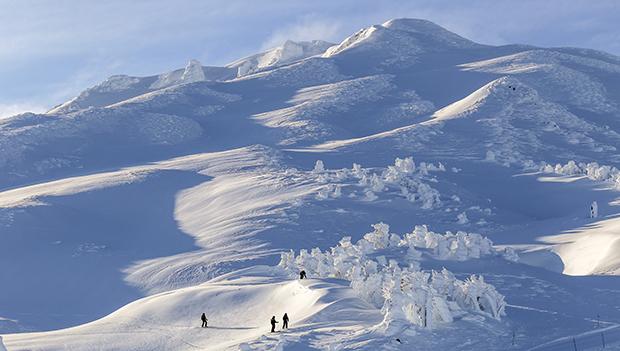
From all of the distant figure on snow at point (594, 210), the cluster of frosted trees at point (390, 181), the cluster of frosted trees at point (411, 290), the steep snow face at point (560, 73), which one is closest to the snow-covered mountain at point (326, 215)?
the cluster of frosted trees at point (411, 290)

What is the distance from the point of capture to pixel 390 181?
289 feet

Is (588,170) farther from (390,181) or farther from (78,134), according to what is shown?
(78,134)

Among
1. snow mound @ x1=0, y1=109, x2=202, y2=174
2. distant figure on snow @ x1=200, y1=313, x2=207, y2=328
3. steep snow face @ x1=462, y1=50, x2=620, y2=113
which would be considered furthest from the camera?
steep snow face @ x1=462, y1=50, x2=620, y2=113

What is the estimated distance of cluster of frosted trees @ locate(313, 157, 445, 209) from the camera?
8262 cm

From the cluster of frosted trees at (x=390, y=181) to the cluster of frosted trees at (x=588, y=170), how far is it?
13757 millimetres

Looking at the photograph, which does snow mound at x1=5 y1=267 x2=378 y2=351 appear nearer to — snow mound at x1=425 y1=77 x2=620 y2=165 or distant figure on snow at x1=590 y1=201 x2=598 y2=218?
distant figure on snow at x1=590 y1=201 x2=598 y2=218

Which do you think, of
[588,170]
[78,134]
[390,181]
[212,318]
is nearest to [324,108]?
[78,134]

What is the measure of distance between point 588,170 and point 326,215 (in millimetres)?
36607

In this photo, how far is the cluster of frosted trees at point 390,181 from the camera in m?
82.6

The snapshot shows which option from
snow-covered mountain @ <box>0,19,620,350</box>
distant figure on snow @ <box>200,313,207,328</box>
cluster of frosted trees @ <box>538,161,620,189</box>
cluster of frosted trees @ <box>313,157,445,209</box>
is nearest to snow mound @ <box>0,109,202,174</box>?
→ snow-covered mountain @ <box>0,19,620,350</box>

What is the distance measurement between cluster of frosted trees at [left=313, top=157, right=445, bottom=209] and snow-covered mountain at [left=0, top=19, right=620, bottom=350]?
1.14ft

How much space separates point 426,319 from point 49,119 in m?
136

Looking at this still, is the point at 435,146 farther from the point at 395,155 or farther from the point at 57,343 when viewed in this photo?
the point at 57,343

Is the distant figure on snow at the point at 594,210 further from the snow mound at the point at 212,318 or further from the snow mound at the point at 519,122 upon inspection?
the snow mound at the point at 212,318
